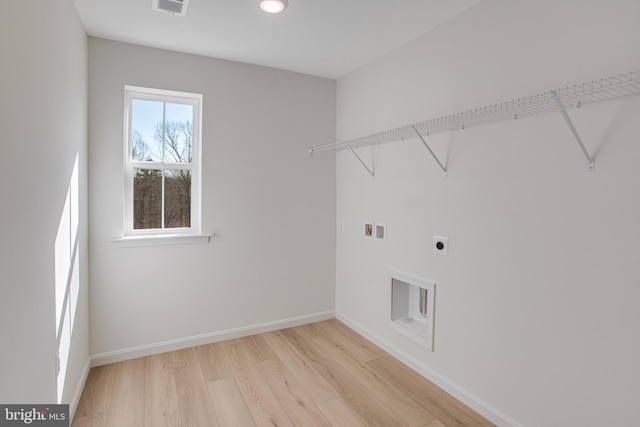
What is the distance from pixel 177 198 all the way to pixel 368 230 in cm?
168

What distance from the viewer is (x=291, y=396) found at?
2.26 m

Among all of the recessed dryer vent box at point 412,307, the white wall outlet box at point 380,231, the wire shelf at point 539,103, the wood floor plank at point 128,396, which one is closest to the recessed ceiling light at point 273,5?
the wire shelf at point 539,103

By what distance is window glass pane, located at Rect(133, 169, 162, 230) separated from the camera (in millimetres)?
2791

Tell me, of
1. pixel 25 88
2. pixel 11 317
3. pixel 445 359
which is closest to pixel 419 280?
pixel 445 359

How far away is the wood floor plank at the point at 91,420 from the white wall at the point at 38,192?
0.41 feet

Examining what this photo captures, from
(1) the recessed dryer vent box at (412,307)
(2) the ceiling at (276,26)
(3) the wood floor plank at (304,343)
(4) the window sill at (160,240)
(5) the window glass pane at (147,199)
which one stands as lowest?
(3) the wood floor plank at (304,343)

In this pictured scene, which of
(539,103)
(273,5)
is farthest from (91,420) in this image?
(539,103)

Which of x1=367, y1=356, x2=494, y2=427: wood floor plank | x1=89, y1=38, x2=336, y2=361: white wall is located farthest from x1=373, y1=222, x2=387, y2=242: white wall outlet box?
x1=367, y1=356, x2=494, y2=427: wood floor plank

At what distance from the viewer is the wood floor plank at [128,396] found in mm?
2006

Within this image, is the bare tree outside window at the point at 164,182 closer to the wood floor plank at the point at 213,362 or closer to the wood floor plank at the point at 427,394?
the wood floor plank at the point at 213,362

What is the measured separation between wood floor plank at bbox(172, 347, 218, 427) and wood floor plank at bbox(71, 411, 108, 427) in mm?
408

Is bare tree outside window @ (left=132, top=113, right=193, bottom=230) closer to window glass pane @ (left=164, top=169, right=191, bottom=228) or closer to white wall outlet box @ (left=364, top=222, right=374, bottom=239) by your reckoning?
window glass pane @ (left=164, top=169, right=191, bottom=228)

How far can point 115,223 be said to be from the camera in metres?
2.63

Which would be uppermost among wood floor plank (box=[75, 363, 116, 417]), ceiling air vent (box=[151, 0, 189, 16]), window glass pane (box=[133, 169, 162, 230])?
ceiling air vent (box=[151, 0, 189, 16])
